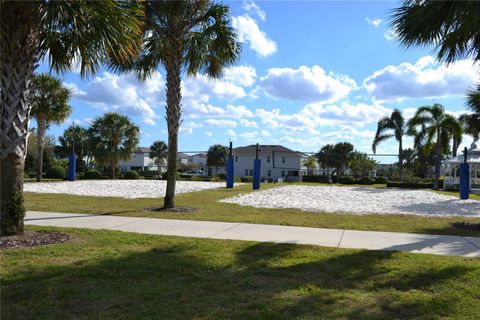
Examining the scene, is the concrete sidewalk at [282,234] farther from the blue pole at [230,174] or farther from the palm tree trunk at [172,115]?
the blue pole at [230,174]

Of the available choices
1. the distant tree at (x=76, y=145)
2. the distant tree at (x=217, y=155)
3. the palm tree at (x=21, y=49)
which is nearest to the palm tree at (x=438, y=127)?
the palm tree at (x=21, y=49)

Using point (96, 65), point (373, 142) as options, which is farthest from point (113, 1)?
point (373, 142)

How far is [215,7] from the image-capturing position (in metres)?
12.4

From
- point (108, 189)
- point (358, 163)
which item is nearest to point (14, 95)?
point (108, 189)

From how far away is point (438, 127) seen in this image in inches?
1161

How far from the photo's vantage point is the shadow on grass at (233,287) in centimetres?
421

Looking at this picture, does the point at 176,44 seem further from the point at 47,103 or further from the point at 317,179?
the point at 317,179

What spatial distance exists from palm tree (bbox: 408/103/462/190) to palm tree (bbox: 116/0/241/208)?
69.1 ft

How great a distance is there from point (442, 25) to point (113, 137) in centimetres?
3243

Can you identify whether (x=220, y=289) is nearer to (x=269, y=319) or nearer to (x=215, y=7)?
(x=269, y=319)

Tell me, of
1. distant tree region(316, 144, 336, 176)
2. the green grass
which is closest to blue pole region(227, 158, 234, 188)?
the green grass

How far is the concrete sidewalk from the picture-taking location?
24.3ft

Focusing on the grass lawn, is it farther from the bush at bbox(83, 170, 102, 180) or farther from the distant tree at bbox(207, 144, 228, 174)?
the distant tree at bbox(207, 144, 228, 174)

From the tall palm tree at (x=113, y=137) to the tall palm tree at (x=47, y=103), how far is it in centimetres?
804
